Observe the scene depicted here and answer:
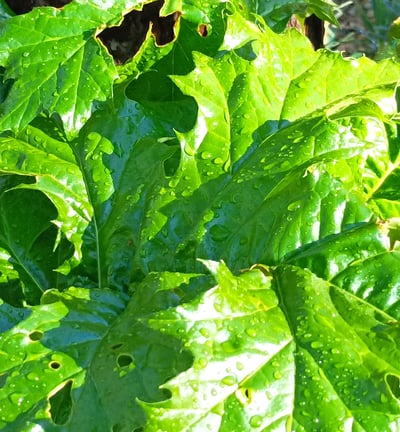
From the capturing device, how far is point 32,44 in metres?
1.76

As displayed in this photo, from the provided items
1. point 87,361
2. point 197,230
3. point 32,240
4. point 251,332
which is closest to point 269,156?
point 197,230

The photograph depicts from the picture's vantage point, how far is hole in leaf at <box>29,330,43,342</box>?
1401 millimetres

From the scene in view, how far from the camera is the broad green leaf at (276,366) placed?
1.10m

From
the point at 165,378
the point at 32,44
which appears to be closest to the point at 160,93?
the point at 32,44

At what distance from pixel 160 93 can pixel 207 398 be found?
1.03 m

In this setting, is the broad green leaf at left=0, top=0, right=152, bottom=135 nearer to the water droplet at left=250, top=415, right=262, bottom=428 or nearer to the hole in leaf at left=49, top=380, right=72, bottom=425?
the hole in leaf at left=49, top=380, right=72, bottom=425

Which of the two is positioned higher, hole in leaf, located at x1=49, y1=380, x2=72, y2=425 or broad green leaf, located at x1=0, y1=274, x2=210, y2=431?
→ broad green leaf, located at x1=0, y1=274, x2=210, y2=431

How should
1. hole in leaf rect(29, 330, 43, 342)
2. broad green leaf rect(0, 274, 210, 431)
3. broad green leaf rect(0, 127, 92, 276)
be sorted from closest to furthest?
broad green leaf rect(0, 274, 210, 431), hole in leaf rect(29, 330, 43, 342), broad green leaf rect(0, 127, 92, 276)

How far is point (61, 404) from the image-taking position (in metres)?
1.36

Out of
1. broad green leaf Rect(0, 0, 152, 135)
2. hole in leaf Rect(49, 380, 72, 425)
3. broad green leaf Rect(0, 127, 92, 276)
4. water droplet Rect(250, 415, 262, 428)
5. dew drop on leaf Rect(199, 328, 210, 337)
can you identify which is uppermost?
broad green leaf Rect(0, 0, 152, 135)

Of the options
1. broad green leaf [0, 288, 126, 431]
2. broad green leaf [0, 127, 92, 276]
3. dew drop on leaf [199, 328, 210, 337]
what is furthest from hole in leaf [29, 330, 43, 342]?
dew drop on leaf [199, 328, 210, 337]

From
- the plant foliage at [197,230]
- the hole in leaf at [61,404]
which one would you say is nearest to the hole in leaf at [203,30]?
the plant foliage at [197,230]

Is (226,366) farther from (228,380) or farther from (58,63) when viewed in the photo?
(58,63)

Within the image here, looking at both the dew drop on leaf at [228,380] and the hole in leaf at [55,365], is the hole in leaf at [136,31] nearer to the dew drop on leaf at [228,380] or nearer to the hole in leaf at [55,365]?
the hole in leaf at [55,365]
